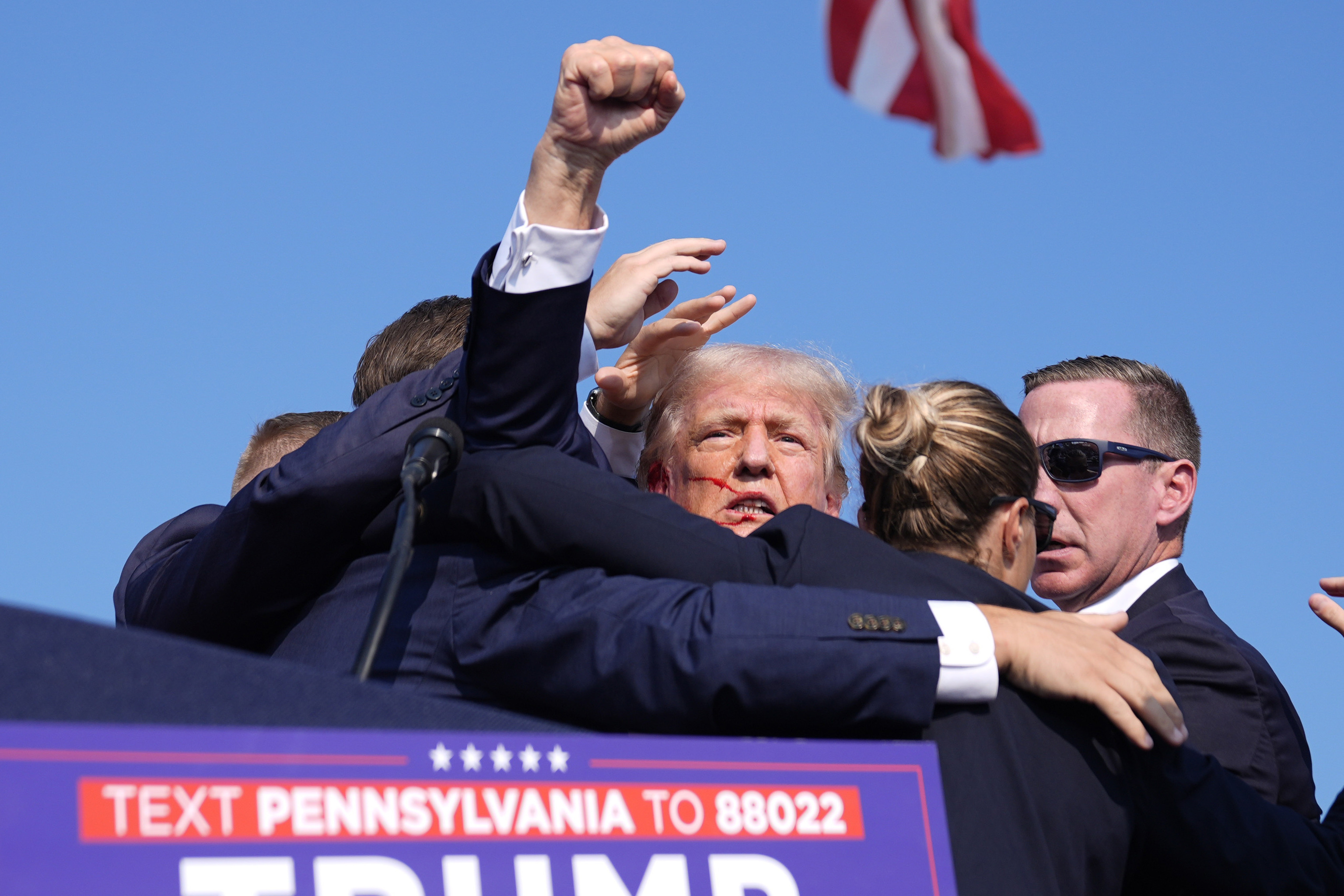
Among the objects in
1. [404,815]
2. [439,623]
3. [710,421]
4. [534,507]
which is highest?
[710,421]

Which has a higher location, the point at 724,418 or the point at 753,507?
the point at 724,418

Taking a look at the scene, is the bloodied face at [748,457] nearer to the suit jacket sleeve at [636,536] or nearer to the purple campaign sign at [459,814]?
the suit jacket sleeve at [636,536]

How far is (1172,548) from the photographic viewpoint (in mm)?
4727

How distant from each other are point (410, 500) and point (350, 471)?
44 cm

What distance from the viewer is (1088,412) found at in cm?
483

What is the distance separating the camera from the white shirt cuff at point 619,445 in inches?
159

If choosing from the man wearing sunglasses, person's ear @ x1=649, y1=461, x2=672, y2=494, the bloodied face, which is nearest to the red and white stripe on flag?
the bloodied face

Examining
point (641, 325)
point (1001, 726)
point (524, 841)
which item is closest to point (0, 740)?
point (524, 841)

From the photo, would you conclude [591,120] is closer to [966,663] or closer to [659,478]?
[966,663]

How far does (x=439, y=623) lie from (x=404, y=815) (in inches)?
30.9

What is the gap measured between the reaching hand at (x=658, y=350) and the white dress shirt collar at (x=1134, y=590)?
5.10ft

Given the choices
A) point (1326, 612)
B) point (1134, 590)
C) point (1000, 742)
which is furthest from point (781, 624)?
point (1134, 590)

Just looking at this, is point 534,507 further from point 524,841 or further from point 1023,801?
point 1023,801

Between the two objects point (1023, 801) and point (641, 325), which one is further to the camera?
point (641, 325)
